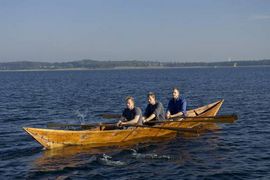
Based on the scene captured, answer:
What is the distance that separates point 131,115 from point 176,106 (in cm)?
374

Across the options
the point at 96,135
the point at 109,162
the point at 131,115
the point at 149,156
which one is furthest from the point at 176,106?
the point at 109,162

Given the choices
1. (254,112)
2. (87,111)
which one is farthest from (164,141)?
(87,111)

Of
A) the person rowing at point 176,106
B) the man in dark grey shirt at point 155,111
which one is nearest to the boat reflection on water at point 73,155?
the man in dark grey shirt at point 155,111

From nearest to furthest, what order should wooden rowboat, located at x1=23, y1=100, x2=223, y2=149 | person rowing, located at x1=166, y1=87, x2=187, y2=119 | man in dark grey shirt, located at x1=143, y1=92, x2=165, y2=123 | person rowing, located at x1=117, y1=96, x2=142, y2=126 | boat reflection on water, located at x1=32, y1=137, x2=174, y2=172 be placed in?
boat reflection on water, located at x1=32, y1=137, x2=174, y2=172, wooden rowboat, located at x1=23, y1=100, x2=223, y2=149, person rowing, located at x1=117, y1=96, x2=142, y2=126, man in dark grey shirt, located at x1=143, y1=92, x2=165, y2=123, person rowing, located at x1=166, y1=87, x2=187, y2=119

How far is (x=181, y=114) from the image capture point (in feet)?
74.5

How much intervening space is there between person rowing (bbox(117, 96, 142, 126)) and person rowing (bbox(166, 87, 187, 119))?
2748mm

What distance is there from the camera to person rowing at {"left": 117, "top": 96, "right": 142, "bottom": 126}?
1968 centimetres

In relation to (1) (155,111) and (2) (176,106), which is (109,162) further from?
(2) (176,106)

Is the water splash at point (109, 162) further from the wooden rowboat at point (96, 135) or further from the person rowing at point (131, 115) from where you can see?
the person rowing at point (131, 115)

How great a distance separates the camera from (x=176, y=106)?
23.1m

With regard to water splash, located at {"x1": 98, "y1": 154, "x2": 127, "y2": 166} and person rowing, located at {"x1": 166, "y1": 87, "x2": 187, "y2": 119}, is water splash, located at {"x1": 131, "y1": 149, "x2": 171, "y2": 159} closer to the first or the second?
water splash, located at {"x1": 98, "y1": 154, "x2": 127, "y2": 166}

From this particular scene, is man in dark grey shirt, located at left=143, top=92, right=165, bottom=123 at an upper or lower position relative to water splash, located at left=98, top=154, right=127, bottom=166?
upper

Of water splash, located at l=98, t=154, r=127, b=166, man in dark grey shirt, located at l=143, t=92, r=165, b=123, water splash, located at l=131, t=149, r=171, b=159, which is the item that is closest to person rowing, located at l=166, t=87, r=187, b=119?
man in dark grey shirt, located at l=143, t=92, r=165, b=123

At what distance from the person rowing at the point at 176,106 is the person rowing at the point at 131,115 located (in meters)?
2.75
